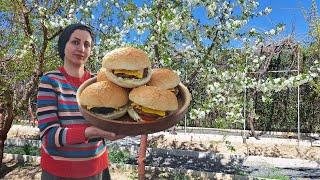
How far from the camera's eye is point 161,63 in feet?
23.8

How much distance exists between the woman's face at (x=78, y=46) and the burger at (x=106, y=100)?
1.45 feet

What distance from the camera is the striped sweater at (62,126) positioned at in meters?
2.47

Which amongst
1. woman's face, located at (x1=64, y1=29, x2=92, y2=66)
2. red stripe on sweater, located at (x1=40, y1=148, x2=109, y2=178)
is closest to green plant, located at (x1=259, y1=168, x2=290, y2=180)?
red stripe on sweater, located at (x1=40, y1=148, x2=109, y2=178)

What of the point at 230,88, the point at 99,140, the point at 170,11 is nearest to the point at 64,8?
the point at 170,11

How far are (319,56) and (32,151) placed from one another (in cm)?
1036

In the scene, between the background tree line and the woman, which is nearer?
the woman

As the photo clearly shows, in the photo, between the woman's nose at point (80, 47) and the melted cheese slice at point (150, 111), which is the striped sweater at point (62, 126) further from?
the melted cheese slice at point (150, 111)

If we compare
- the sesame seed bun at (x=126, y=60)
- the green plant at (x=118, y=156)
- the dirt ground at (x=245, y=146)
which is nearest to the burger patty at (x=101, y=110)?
the sesame seed bun at (x=126, y=60)

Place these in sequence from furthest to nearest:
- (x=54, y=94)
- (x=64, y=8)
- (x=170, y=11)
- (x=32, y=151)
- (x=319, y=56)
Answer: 1. (x=319, y=56)
2. (x=32, y=151)
3. (x=64, y=8)
4. (x=170, y=11)
5. (x=54, y=94)

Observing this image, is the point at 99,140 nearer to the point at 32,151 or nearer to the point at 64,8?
the point at 64,8

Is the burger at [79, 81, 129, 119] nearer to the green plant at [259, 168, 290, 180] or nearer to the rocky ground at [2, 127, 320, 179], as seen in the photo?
the rocky ground at [2, 127, 320, 179]

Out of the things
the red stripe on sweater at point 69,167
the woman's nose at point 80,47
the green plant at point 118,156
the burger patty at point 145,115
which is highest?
the woman's nose at point 80,47

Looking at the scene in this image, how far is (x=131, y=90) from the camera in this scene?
88.7 inches

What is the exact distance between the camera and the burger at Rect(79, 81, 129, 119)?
216 centimetres
